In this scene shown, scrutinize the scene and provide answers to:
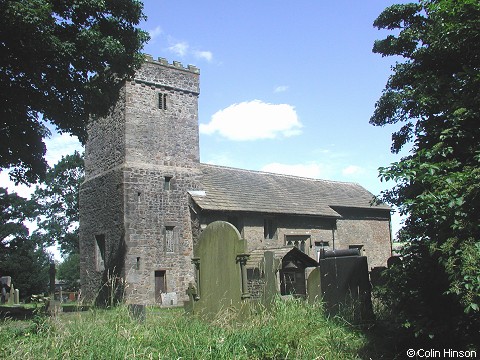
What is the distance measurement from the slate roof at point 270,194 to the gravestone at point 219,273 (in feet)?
44.2

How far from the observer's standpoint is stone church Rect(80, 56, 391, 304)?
74.9 ft

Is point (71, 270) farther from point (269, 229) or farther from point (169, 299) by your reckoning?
point (269, 229)

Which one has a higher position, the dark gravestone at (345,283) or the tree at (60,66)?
the tree at (60,66)

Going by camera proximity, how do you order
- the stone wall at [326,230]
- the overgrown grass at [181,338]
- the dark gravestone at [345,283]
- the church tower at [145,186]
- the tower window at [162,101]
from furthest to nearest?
the tower window at [162,101]
the stone wall at [326,230]
the church tower at [145,186]
the dark gravestone at [345,283]
the overgrown grass at [181,338]

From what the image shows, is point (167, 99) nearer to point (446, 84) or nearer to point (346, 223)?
point (346, 223)

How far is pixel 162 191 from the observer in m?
24.0

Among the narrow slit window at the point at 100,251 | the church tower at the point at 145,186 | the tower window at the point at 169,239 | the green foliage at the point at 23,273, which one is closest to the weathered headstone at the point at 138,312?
the church tower at the point at 145,186

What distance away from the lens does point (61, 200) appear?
167 feet

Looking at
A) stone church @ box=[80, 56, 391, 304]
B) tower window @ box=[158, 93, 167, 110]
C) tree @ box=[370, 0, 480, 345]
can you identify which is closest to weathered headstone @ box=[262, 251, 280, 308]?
tree @ box=[370, 0, 480, 345]

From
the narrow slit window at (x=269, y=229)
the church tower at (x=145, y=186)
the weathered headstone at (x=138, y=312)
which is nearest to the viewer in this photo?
the weathered headstone at (x=138, y=312)
